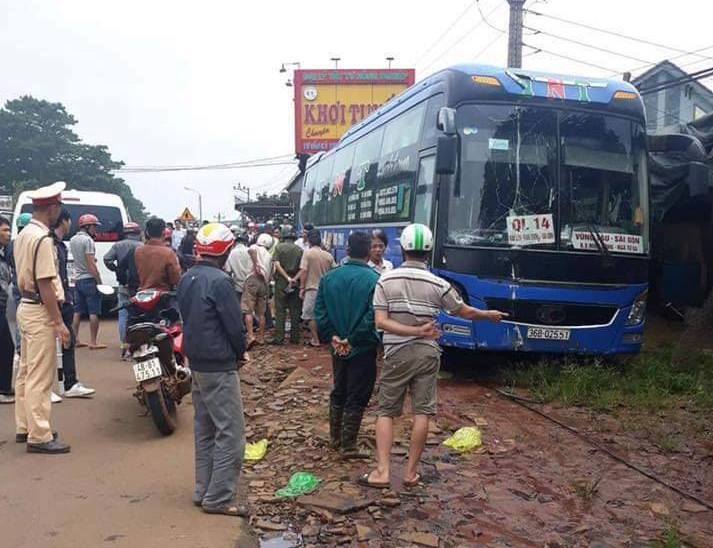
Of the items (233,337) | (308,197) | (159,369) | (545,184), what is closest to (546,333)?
(545,184)

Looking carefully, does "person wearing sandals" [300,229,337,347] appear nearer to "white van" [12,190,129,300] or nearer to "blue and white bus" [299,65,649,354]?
"blue and white bus" [299,65,649,354]

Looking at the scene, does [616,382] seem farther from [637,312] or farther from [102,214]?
[102,214]

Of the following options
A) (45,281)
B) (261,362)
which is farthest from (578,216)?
(45,281)

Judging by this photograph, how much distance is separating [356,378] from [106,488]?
185cm

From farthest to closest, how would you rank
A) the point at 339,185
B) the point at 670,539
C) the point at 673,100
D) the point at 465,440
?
1. the point at 673,100
2. the point at 339,185
3. the point at 465,440
4. the point at 670,539

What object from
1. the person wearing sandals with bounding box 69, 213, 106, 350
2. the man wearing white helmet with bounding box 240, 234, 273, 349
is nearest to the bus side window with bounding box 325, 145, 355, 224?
the man wearing white helmet with bounding box 240, 234, 273, 349

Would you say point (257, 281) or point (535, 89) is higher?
point (535, 89)

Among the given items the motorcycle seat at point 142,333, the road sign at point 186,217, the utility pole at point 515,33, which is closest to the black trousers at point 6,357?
the motorcycle seat at point 142,333

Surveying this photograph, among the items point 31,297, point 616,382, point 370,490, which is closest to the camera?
point 370,490

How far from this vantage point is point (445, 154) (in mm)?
7270

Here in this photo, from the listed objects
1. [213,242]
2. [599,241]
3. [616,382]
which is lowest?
[616,382]

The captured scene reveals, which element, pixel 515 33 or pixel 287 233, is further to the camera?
pixel 515 33

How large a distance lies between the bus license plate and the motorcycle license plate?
3.82 metres

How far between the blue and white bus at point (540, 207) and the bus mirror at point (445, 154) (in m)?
0.01
